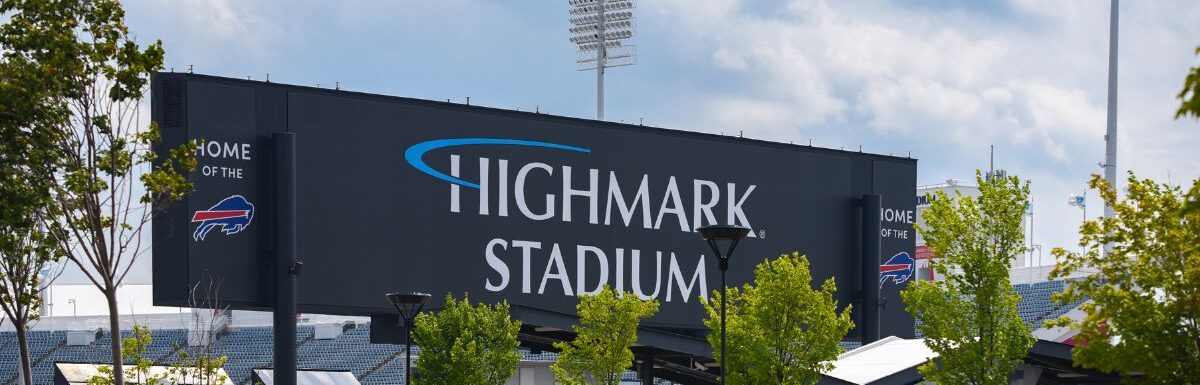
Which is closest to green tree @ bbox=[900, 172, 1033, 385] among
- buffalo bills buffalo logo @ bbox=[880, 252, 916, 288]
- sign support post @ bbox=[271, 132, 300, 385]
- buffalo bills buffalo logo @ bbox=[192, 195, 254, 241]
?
sign support post @ bbox=[271, 132, 300, 385]

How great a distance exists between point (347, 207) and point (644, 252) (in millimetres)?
9637

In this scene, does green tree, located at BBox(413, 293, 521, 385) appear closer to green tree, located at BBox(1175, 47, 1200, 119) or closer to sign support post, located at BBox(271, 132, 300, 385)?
sign support post, located at BBox(271, 132, 300, 385)

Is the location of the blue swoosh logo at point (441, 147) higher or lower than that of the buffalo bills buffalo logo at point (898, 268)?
higher

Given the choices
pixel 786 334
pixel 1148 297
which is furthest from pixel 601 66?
pixel 1148 297

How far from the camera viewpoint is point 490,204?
1666 inches

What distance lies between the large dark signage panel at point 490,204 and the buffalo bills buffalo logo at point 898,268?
1.15 m

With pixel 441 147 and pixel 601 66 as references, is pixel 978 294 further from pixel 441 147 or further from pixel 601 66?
pixel 601 66

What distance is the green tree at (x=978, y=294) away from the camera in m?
30.1

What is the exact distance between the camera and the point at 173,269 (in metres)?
37.9

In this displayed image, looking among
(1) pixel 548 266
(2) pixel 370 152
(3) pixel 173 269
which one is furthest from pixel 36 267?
(1) pixel 548 266

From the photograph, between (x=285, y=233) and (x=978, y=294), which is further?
(x=285, y=233)

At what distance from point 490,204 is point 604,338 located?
5.67 meters

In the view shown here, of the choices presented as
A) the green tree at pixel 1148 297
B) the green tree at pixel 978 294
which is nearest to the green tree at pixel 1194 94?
the green tree at pixel 1148 297

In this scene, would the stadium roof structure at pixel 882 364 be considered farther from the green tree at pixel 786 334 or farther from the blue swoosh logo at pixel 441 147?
the blue swoosh logo at pixel 441 147
